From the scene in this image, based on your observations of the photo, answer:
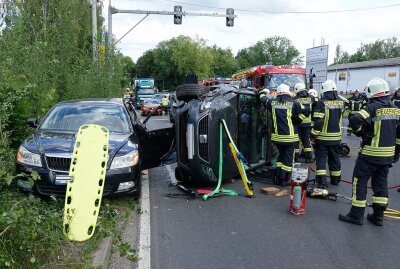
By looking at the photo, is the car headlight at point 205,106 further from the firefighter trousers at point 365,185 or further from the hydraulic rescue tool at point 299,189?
the firefighter trousers at point 365,185

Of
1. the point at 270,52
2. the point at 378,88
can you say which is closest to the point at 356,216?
the point at 378,88

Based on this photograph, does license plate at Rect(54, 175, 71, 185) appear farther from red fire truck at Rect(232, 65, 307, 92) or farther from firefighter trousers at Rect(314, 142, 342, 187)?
red fire truck at Rect(232, 65, 307, 92)

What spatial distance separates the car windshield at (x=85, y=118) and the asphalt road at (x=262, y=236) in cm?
142

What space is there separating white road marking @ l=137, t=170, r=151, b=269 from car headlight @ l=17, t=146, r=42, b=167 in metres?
1.61

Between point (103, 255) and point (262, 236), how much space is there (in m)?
1.97

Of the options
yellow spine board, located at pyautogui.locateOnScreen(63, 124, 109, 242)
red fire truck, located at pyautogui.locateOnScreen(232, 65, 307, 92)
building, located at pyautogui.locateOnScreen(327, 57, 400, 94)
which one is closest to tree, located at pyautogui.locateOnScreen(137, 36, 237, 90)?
building, located at pyautogui.locateOnScreen(327, 57, 400, 94)

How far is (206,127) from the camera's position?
264 inches

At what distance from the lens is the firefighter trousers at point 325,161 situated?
739 cm

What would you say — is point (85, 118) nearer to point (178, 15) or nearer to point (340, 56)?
point (178, 15)

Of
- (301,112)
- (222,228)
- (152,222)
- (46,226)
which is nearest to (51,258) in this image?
(46,226)

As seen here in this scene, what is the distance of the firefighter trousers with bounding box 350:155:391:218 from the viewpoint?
17.7 ft

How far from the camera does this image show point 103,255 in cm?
411

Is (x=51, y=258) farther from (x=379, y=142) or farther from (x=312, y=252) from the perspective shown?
(x=379, y=142)

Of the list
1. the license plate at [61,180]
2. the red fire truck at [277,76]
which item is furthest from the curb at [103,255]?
the red fire truck at [277,76]
